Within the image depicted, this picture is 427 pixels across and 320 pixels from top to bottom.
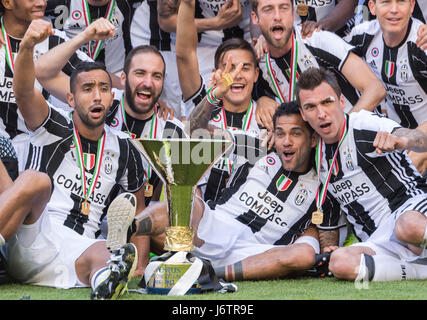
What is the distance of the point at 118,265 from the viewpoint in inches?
145

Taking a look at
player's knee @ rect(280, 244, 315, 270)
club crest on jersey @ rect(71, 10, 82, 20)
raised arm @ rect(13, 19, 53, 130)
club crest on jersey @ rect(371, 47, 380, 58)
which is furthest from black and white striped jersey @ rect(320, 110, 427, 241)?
club crest on jersey @ rect(71, 10, 82, 20)

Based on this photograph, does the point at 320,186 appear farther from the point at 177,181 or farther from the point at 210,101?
the point at 177,181

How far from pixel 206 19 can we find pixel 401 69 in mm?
1601

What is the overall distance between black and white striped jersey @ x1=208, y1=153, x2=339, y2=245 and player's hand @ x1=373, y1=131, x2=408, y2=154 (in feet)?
2.26

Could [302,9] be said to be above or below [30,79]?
above

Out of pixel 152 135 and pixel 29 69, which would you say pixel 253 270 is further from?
pixel 29 69

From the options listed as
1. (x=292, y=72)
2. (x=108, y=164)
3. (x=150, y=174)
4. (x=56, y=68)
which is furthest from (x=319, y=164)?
(x=56, y=68)

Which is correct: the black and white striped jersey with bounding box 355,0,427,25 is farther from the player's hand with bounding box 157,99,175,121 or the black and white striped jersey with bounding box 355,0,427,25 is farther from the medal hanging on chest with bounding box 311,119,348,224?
the player's hand with bounding box 157,99,175,121

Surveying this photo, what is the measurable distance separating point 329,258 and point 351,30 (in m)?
2.16

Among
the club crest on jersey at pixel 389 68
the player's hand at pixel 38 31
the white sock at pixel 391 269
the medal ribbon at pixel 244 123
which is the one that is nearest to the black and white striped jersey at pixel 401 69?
the club crest on jersey at pixel 389 68

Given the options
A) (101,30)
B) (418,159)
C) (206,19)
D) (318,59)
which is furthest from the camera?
(206,19)

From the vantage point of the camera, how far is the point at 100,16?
5.96m

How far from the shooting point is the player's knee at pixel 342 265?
4406mm

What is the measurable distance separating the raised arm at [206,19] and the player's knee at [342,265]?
2.33 metres
